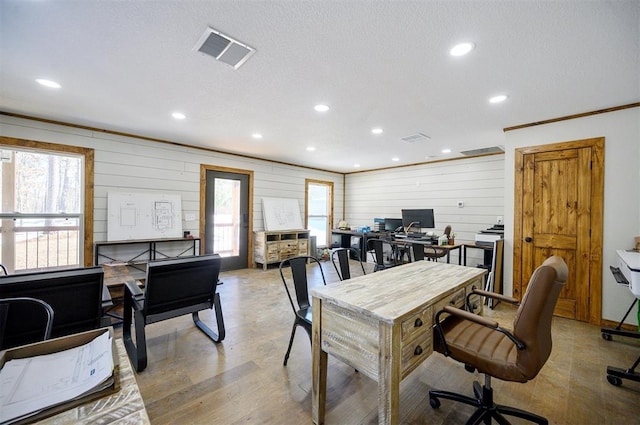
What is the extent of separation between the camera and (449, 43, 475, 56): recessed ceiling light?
2004 mm

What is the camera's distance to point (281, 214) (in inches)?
261

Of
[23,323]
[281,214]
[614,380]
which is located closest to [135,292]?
[23,323]

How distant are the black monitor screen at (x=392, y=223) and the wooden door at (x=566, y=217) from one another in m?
3.04

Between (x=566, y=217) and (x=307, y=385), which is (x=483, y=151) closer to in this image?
(x=566, y=217)

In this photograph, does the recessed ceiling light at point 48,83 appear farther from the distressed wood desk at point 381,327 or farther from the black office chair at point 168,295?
the distressed wood desk at point 381,327

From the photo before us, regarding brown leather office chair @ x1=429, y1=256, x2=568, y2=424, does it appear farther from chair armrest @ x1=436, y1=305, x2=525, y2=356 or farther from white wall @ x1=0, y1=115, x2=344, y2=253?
white wall @ x1=0, y1=115, x2=344, y2=253

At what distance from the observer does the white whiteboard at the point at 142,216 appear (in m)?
4.35

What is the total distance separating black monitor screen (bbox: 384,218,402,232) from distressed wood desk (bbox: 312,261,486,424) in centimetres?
473

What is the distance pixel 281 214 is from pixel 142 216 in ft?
9.49

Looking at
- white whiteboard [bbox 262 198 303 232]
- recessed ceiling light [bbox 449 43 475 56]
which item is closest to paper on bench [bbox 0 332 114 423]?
recessed ceiling light [bbox 449 43 475 56]

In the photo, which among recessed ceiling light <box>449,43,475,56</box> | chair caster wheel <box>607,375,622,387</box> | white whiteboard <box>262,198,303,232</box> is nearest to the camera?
recessed ceiling light <box>449,43,475,56</box>

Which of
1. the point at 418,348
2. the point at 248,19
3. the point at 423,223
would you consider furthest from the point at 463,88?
the point at 423,223

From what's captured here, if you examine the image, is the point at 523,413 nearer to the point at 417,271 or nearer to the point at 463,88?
the point at 417,271

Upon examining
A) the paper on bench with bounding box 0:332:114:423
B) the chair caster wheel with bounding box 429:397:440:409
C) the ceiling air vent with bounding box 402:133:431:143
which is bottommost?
the chair caster wheel with bounding box 429:397:440:409
